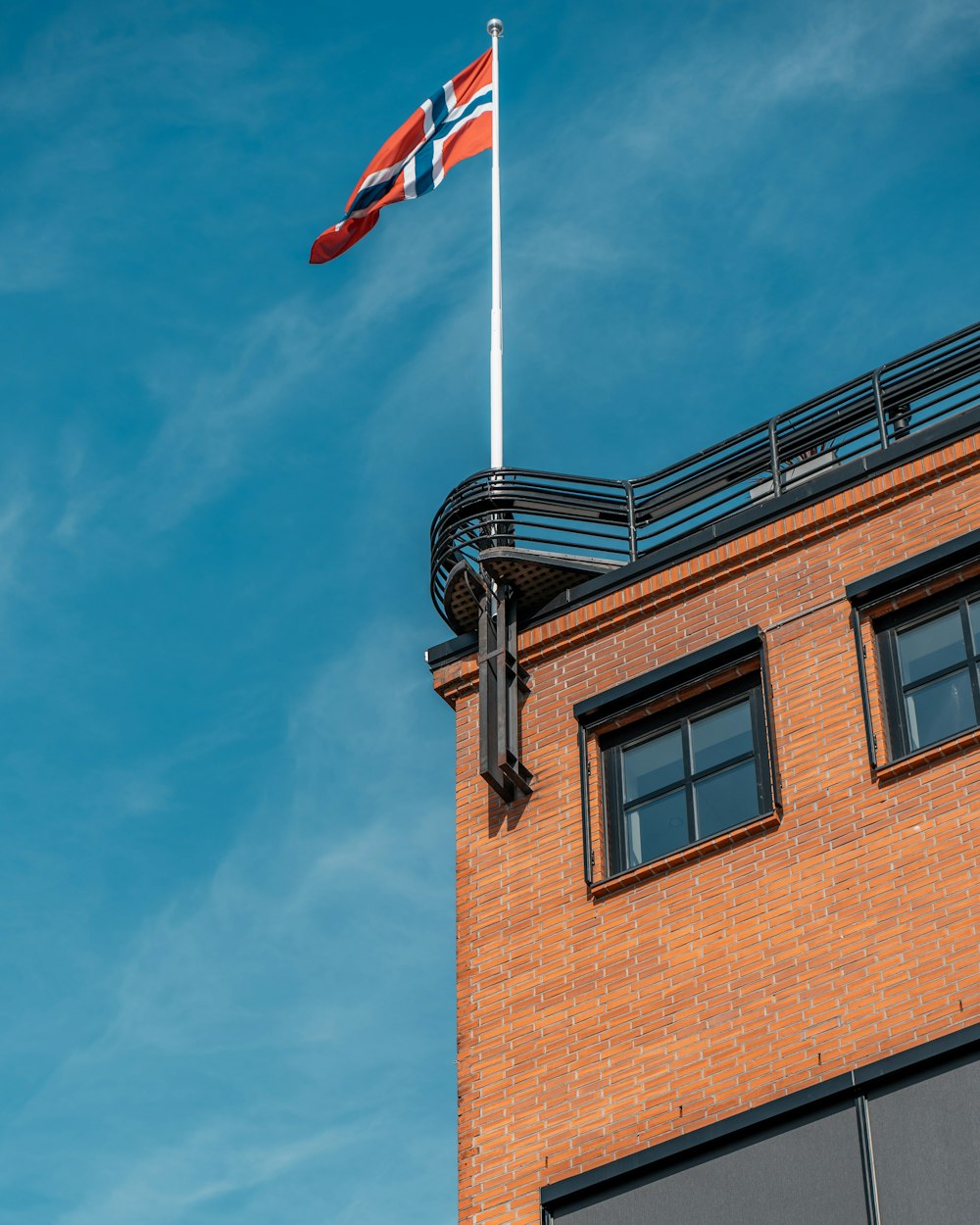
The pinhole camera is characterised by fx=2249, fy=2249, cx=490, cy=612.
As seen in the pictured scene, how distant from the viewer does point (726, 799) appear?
18688 millimetres

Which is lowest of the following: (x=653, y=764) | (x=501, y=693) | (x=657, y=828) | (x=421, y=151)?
(x=657, y=828)

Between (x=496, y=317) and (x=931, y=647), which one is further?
(x=496, y=317)

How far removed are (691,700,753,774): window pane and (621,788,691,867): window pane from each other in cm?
37

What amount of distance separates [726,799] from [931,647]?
210cm

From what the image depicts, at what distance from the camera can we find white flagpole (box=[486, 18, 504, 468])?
23688 mm

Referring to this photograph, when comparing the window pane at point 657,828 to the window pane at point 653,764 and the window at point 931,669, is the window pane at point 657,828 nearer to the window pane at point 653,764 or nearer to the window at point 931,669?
the window pane at point 653,764

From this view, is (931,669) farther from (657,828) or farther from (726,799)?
(657,828)

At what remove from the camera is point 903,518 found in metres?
19.1

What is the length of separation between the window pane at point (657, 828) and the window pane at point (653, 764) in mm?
171

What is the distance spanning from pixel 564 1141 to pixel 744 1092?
1.57m

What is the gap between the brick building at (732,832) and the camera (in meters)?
16.3

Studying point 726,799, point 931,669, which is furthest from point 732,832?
point 931,669

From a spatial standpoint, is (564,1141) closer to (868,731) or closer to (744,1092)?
(744,1092)

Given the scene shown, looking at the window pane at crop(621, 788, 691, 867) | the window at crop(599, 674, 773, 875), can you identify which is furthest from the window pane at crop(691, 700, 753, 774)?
the window pane at crop(621, 788, 691, 867)
